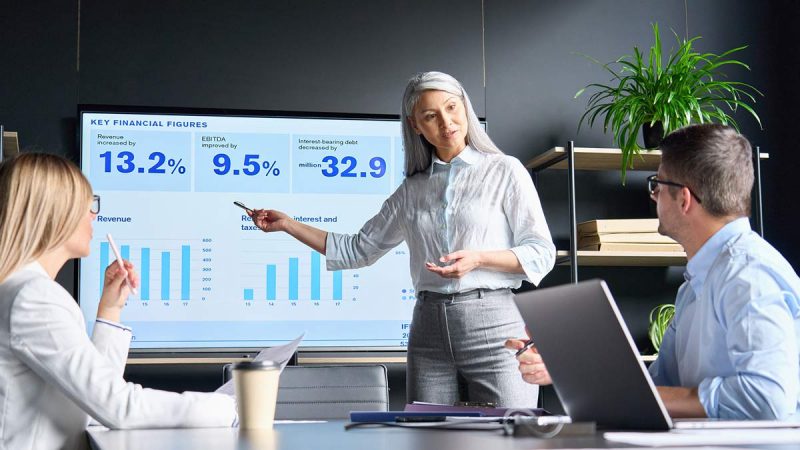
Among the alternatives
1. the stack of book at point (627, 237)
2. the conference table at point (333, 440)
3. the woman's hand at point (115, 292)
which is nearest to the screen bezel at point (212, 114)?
the stack of book at point (627, 237)

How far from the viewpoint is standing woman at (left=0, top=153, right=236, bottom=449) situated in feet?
4.90

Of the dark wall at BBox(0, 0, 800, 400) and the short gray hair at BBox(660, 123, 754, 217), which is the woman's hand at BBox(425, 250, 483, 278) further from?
the dark wall at BBox(0, 0, 800, 400)

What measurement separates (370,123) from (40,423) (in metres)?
2.65

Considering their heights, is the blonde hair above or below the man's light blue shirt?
above

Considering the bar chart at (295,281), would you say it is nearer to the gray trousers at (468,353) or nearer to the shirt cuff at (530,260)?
the gray trousers at (468,353)

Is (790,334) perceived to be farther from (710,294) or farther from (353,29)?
(353,29)

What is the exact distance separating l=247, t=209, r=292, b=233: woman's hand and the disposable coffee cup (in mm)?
1442

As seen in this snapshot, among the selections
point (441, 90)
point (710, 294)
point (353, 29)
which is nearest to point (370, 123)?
point (353, 29)

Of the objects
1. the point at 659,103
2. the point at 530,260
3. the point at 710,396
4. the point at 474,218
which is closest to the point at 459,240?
the point at 474,218

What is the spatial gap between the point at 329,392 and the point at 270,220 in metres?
0.83

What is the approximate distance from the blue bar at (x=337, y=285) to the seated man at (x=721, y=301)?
222 cm

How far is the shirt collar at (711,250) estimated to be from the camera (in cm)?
170

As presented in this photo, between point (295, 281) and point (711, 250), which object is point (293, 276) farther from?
point (711, 250)

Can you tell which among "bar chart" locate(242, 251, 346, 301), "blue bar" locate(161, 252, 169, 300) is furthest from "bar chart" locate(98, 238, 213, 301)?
"bar chart" locate(242, 251, 346, 301)
